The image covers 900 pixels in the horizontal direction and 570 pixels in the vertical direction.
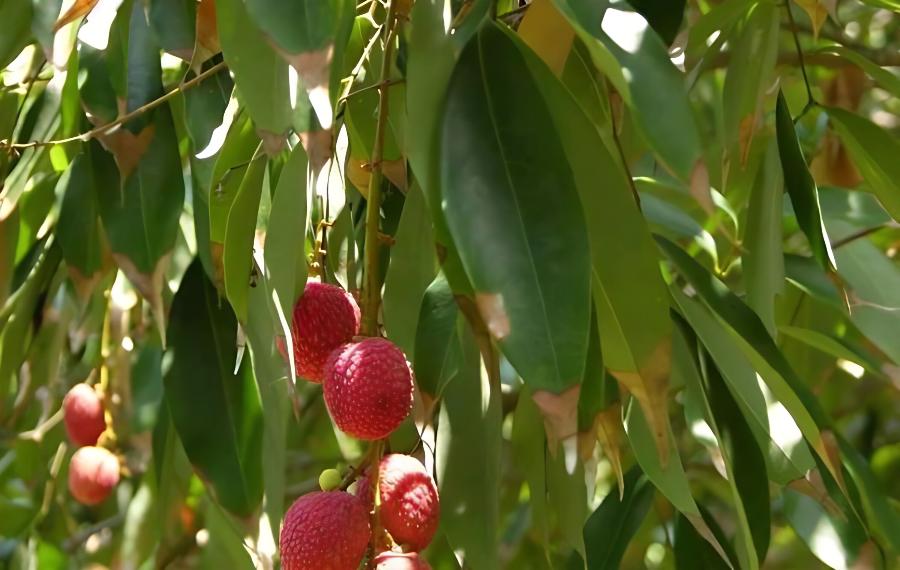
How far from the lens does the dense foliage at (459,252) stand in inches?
22.4

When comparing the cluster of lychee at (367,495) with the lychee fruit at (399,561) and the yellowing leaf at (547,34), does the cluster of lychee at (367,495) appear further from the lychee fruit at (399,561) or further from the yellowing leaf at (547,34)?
the yellowing leaf at (547,34)

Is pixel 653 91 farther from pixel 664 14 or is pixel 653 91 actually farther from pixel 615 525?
pixel 615 525

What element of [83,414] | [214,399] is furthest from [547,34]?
[83,414]

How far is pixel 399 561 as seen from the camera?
64cm

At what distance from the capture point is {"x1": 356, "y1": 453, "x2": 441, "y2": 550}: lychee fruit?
663 millimetres

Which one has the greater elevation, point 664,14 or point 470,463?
point 664,14

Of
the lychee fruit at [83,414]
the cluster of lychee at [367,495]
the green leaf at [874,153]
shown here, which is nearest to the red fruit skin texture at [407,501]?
the cluster of lychee at [367,495]

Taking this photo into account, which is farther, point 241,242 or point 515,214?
point 241,242

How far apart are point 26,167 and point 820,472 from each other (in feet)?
2.09

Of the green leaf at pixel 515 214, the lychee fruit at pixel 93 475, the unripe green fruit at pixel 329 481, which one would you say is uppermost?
the green leaf at pixel 515 214

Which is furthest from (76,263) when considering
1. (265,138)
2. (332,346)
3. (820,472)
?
(820,472)

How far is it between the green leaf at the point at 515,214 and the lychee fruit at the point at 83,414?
793 millimetres

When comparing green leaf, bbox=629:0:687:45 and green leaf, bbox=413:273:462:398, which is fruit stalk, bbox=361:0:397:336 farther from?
green leaf, bbox=629:0:687:45

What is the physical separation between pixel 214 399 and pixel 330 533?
24 centimetres
